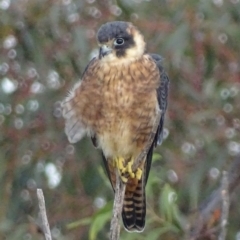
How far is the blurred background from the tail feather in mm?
391

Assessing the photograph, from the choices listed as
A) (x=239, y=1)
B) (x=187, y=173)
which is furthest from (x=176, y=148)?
(x=239, y=1)

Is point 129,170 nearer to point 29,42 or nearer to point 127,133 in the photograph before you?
point 127,133

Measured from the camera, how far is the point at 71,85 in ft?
15.5

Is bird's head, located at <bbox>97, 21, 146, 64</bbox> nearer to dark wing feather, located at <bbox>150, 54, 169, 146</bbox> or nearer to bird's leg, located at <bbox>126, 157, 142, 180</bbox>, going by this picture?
dark wing feather, located at <bbox>150, 54, 169, 146</bbox>

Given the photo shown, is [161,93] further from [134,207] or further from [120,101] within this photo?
[134,207]

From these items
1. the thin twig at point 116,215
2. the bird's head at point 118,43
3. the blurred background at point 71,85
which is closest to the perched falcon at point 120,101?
the bird's head at point 118,43

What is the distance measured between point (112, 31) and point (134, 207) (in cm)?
70

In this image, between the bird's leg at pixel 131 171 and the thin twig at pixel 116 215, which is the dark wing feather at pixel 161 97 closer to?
the bird's leg at pixel 131 171

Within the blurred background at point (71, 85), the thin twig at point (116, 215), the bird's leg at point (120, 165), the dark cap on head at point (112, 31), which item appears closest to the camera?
the thin twig at point (116, 215)

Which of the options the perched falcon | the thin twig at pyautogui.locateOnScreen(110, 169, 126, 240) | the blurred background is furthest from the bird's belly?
the blurred background

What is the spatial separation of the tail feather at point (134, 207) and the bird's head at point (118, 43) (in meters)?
0.50

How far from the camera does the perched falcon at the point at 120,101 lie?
3699 mm

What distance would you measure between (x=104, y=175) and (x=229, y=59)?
0.87 meters

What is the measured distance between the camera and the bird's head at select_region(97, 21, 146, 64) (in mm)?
3691
